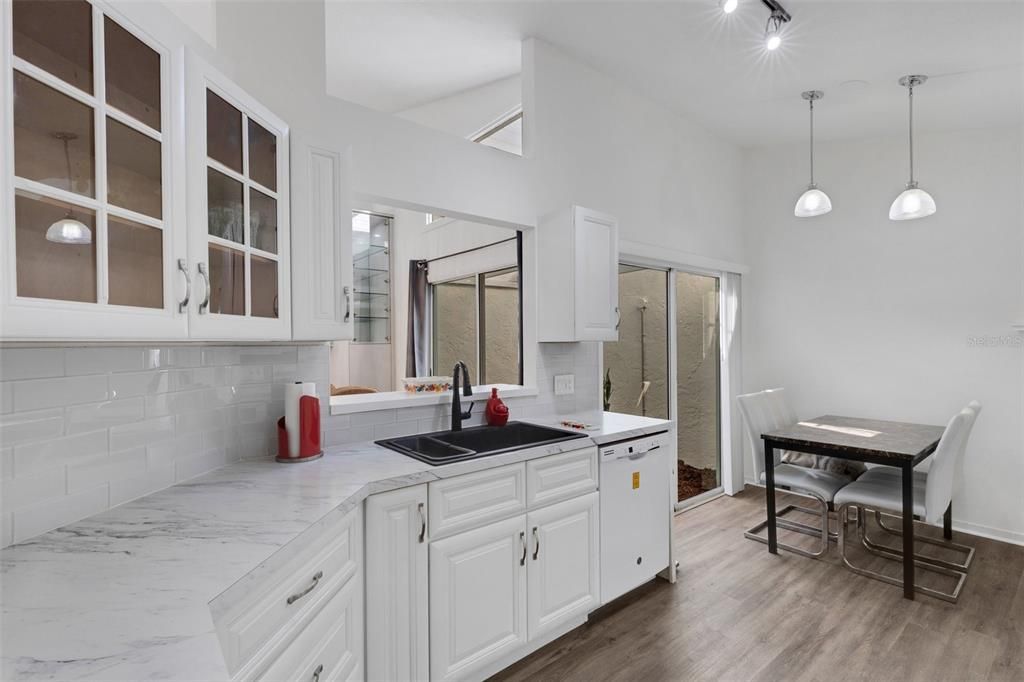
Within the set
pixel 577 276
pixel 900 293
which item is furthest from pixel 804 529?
pixel 577 276

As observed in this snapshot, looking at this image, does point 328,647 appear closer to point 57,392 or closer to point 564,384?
point 57,392

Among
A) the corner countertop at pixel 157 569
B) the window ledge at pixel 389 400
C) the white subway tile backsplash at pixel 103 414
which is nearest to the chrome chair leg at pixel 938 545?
the window ledge at pixel 389 400

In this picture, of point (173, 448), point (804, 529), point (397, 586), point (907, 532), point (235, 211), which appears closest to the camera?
point (235, 211)

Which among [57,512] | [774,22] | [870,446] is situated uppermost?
[774,22]

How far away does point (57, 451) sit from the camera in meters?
1.23

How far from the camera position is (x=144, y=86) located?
3.70ft

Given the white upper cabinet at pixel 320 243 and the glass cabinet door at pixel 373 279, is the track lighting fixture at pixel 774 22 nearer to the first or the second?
the white upper cabinet at pixel 320 243

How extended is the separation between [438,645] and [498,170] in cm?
225

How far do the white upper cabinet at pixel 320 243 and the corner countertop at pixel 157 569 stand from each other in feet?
1.77

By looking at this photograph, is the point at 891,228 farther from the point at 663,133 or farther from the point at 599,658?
the point at 599,658

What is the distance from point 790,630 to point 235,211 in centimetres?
291

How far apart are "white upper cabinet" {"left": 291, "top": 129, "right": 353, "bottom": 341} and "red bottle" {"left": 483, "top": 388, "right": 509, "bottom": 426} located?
2.99 feet

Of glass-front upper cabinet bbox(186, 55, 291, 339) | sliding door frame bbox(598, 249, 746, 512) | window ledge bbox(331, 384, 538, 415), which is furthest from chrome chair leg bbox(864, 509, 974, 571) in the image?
glass-front upper cabinet bbox(186, 55, 291, 339)

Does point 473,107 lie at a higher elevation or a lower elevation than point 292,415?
higher
